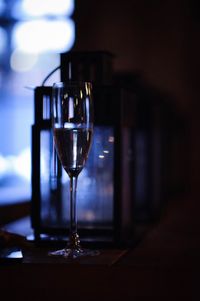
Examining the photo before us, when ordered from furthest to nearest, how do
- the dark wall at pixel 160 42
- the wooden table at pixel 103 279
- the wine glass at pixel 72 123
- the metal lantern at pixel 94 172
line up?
the dark wall at pixel 160 42 → the metal lantern at pixel 94 172 → the wine glass at pixel 72 123 → the wooden table at pixel 103 279

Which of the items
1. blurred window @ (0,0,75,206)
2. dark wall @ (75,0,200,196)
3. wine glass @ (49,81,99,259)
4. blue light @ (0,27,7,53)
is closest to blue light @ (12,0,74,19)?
blurred window @ (0,0,75,206)

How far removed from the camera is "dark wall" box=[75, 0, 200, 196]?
595 cm

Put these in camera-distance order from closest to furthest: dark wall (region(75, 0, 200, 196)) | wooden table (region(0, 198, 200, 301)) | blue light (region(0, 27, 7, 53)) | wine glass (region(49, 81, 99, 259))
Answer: wooden table (region(0, 198, 200, 301)) < wine glass (region(49, 81, 99, 259)) < blue light (region(0, 27, 7, 53)) < dark wall (region(75, 0, 200, 196))

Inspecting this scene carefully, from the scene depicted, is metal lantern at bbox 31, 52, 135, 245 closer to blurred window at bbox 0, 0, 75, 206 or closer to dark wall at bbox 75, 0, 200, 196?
blurred window at bbox 0, 0, 75, 206

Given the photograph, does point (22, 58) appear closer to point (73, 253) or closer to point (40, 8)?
point (40, 8)

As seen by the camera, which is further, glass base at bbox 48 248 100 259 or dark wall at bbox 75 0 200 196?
dark wall at bbox 75 0 200 196

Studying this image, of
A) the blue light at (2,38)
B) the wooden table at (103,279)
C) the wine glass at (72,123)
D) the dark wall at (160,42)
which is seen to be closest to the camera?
the wooden table at (103,279)

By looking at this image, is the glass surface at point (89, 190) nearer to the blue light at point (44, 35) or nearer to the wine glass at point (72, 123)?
the wine glass at point (72, 123)

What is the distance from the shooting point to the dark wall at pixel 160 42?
595cm

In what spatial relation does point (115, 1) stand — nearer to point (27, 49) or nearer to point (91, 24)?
point (91, 24)

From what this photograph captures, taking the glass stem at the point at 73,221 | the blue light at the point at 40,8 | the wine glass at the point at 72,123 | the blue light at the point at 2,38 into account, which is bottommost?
the glass stem at the point at 73,221

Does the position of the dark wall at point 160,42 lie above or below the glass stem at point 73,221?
above

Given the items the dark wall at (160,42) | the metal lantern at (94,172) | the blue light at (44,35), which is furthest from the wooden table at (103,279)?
the dark wall at (160,42)

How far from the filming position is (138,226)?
1608 millimetres
